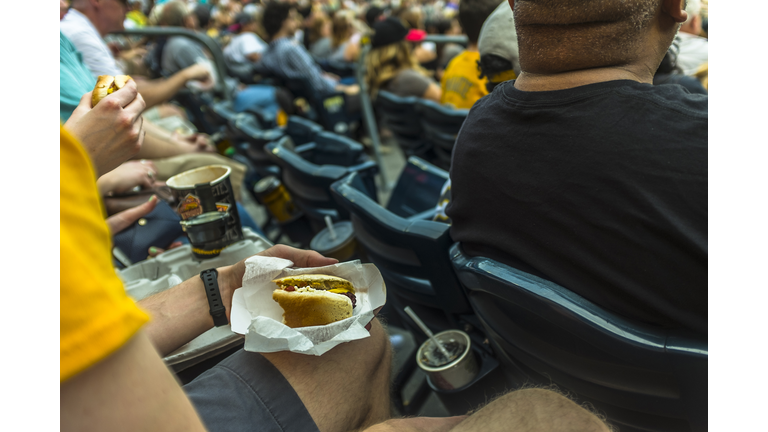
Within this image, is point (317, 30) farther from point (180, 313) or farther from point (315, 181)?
point (180, 313)

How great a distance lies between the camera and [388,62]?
3832 millimetres

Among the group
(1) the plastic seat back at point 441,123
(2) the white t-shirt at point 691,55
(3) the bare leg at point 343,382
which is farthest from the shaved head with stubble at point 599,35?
(1) the plastic seat back at point 441,123

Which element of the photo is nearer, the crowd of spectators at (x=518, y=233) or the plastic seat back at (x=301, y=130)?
the crowd of spectators at (x=518, y=233)

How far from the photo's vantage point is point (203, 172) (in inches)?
62.7

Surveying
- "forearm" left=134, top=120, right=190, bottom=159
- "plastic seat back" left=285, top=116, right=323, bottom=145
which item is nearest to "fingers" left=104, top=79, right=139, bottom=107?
"forearm" left=134, top=120, right=190, bottom=159

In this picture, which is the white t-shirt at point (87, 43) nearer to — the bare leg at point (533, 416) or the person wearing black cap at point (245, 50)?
the bare leg at point (533, 416)

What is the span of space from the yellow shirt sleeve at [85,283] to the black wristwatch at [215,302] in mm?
616

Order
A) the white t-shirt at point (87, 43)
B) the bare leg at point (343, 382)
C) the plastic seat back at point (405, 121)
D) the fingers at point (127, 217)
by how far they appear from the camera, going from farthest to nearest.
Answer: the plastic seat back at point (405, 121), the white t-shirt at point (87, 43), the fingers at point (127, 217), the bare leg at point (343, 382)

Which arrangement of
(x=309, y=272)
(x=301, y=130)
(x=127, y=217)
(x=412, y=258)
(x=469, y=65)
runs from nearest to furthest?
(x=309, y=272) < (x=412, y=258) < (x=127, y=217) < (x=469, y=65) < (x=301, y=130)

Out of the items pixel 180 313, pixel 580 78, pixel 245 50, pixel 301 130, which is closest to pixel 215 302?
pixel 180 313

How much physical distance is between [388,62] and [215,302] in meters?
3.06

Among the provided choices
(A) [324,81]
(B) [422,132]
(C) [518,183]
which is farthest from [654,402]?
(A) [324,81]

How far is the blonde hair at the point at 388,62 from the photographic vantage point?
3.79 m

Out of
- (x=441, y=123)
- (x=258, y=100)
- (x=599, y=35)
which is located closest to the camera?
(x=599, y=35)
